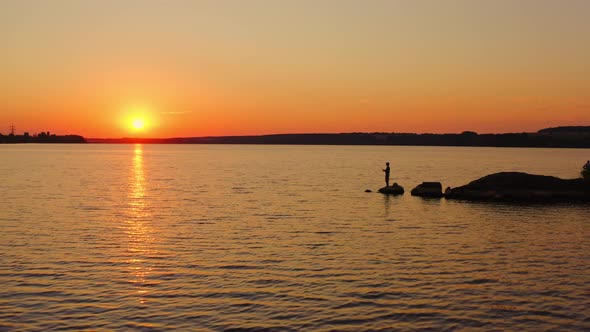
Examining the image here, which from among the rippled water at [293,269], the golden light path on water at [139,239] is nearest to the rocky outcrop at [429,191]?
the rippled water at [293,269]

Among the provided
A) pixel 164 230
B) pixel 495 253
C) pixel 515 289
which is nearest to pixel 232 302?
pixel 515 289

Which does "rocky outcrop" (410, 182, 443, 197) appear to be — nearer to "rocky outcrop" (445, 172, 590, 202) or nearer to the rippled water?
"rocky outcrop" (445, 172, 590, 202)

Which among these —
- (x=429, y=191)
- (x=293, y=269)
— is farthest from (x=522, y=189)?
(x=293, y=269)

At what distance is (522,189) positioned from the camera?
5419cm

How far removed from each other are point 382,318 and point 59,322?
30.9 ft

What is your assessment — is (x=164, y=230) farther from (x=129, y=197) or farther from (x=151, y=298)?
(x=129, y=197)

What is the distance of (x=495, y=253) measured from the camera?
27062 millimetres

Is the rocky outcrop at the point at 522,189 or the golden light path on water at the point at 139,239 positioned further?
the rocky outcrop at the point at 522,189

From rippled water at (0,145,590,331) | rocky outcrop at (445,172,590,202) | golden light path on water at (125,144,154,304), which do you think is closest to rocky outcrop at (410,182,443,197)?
rocky outcrop at (445,172,590,202)

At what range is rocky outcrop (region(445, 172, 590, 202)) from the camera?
53.3 metres

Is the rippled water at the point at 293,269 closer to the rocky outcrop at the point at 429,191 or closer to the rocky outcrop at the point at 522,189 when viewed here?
the rocky outcrop at the point at 522,189

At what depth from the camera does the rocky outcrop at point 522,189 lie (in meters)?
53.3

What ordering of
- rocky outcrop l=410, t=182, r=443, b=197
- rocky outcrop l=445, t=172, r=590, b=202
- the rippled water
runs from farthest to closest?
rocky outcrop l=410, t=182, r=443, b=197 < rocky outcrop l=445, t=172, r=590, b=202 < the rippled water

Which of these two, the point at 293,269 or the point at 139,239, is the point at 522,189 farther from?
the point at 139,239
